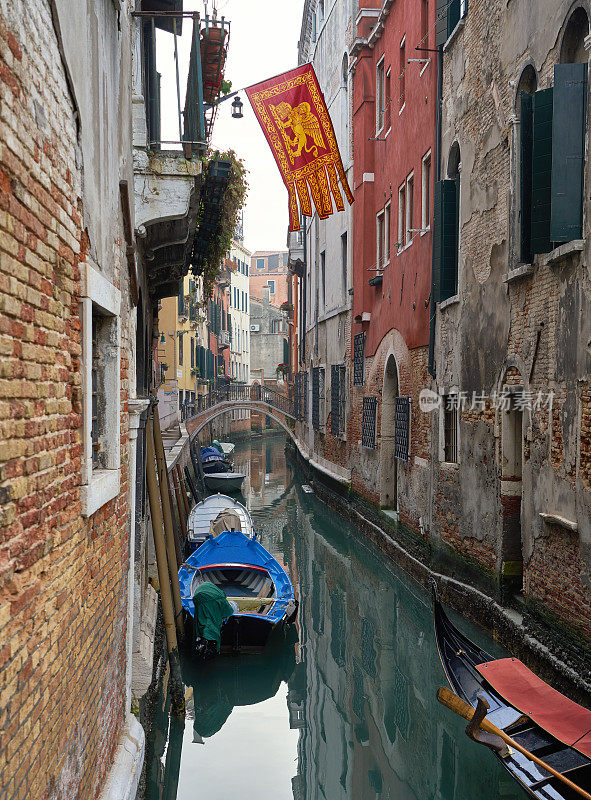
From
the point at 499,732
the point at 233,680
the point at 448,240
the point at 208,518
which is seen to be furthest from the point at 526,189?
the point at 208,518

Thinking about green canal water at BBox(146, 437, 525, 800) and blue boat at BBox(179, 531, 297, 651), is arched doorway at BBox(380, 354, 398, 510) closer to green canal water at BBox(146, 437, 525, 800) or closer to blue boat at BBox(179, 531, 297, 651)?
green canal water at BBox(146, 437, 525, 800)

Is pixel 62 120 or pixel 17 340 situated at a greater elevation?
pixel 62 120

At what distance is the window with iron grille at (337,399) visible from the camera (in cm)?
1762

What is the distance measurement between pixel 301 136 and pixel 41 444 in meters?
9.88

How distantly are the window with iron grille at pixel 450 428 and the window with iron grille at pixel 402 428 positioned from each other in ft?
5.81

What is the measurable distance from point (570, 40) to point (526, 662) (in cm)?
503

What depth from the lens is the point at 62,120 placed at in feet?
9.20

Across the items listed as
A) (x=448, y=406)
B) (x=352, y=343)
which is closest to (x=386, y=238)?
(x=352, y=343)

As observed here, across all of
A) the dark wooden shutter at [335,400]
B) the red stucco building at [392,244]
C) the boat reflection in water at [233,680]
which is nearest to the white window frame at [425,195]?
the red stucco building at [392,244]

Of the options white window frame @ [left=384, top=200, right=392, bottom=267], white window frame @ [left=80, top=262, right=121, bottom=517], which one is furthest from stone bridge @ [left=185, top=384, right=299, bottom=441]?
white window frame @ [left=80, top=262, right=121, bottom=517]

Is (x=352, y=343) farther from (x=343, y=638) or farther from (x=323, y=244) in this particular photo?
(x=343, y=638)

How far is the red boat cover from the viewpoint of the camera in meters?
4.75

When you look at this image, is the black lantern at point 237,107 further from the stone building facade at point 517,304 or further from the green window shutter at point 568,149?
the green window shutter at point 568,149

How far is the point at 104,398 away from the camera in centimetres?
426
